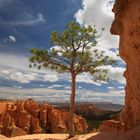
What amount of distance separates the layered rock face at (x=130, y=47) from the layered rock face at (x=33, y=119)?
34.8 m

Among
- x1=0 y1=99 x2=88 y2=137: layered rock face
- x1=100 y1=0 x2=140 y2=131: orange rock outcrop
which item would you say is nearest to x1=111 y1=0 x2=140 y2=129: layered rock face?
x1=100 y1=0 x2=140 y2=131: orange rock outcrop

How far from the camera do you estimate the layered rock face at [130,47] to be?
49.5 feet

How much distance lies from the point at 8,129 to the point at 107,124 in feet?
99.5

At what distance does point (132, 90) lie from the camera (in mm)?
16344

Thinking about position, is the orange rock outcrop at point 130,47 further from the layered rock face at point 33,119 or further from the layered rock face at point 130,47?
the layered rock face at point 33,119

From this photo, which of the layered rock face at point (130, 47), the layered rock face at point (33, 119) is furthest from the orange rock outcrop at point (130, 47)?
the layered rock face at point (33, 119)

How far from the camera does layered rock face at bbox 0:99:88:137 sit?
51.8 meters

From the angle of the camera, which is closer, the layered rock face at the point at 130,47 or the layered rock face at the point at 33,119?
the layered rock face at the point at 130,47

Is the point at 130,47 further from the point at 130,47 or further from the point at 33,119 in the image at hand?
the point at 33,119

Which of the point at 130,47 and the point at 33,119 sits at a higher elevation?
the point at 130,47

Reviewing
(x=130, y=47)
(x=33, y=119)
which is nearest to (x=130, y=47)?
(x=130, y=47)

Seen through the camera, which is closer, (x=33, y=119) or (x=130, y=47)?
(x=130, y=47)

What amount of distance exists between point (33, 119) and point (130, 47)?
43.0 metres

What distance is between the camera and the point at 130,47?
A: 15.9m
